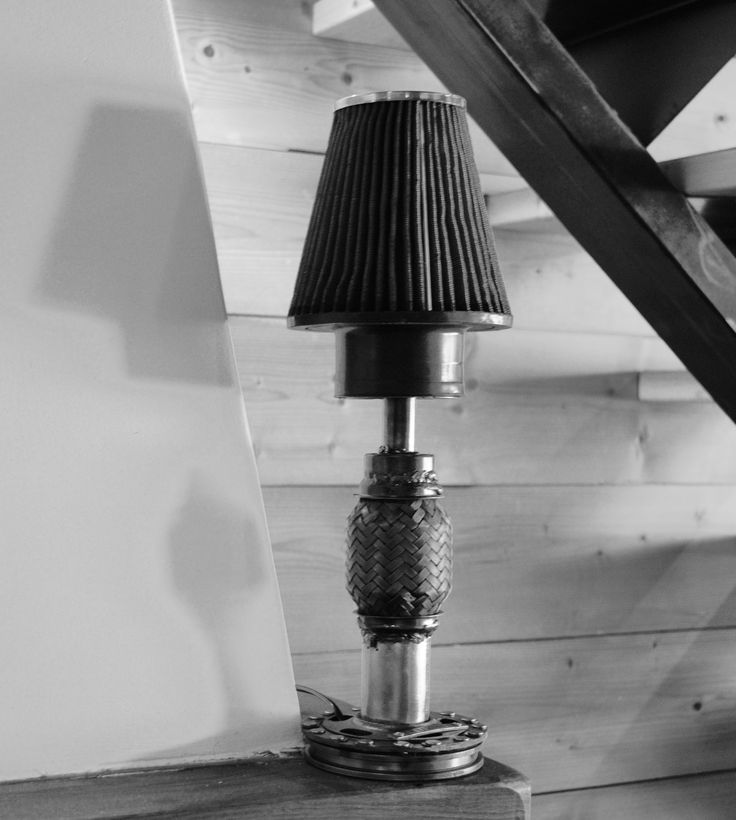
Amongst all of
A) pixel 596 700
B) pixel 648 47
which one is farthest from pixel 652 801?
pixel 648 47

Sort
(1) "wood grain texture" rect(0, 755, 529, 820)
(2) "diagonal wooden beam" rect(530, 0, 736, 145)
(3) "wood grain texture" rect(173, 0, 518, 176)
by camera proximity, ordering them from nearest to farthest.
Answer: (1) "wood grain texture" rect(0, 755, 529, 820), (2) "diagonal wooden beam" rect(530, 0, 736, 145), (3) "wood grain texture" rect(173, 0, 518, 176)

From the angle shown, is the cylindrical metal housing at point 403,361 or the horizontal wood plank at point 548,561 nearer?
the cylindrical metal housing at point 403,361

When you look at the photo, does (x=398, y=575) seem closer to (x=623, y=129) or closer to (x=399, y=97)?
(x=399, y=97)

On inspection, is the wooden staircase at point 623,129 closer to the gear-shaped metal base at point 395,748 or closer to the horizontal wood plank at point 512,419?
the horizontal wood plank at point 512,419

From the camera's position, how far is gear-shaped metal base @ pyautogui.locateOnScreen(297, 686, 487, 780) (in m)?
1.05

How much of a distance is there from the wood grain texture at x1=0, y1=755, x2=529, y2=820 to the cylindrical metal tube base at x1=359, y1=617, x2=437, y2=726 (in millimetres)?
89

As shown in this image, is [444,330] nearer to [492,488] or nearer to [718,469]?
[492,488]

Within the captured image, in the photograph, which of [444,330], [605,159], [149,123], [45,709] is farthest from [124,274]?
[605,159]

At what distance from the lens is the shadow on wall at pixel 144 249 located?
1099mm

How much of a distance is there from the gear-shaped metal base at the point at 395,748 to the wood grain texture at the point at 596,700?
540 mm

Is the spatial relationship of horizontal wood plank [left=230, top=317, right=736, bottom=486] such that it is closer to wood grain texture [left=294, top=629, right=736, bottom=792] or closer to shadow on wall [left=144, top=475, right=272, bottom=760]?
wood grain texture [left=294, top=629, right=736, bottom=792]

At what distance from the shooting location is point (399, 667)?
1111 millimetres

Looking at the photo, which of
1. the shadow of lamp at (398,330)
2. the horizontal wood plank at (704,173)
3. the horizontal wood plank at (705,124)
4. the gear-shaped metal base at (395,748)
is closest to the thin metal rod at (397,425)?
the shadow of lamp at (398,330)

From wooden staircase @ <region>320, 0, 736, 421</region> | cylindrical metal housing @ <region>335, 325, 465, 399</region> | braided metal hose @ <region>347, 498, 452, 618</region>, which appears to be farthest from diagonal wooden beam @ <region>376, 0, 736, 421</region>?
braided metal hose @ <region>347, 498, 452, 618</region>
